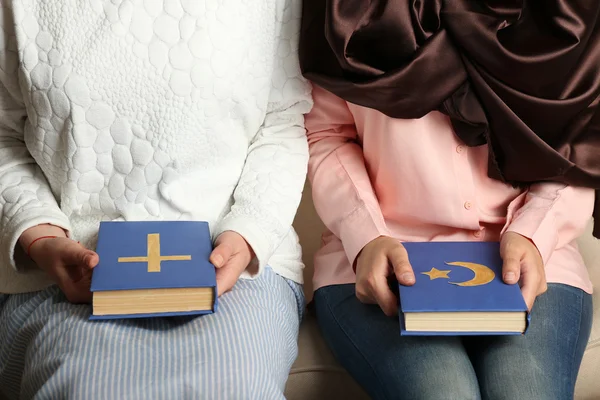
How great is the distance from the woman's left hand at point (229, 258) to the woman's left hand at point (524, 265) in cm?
A: 32

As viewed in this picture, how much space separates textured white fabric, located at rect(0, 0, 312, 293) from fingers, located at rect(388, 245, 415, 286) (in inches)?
6.1

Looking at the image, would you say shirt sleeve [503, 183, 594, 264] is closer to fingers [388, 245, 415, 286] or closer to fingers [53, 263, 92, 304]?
fingers [388, 245, 415, 286]

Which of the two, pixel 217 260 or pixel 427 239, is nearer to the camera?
pixel 217 260

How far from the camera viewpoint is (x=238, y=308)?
3.19 feet

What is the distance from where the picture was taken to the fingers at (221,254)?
943 millimetres

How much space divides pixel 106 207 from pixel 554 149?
60 centimetres

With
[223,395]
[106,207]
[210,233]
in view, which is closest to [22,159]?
[106,207]

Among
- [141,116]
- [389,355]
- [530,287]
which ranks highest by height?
[141,116]

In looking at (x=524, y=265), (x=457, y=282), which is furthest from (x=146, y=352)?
(x=524, y=265)

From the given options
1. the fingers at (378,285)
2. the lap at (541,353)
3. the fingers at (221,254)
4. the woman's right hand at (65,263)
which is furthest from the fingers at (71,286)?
the lap at (541,353)

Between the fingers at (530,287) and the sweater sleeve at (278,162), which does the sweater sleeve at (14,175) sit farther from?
the fingers at (530,287)

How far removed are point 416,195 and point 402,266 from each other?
0.54 ft

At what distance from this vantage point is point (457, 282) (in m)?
0.98

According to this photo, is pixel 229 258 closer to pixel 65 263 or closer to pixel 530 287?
pixel 65 263
